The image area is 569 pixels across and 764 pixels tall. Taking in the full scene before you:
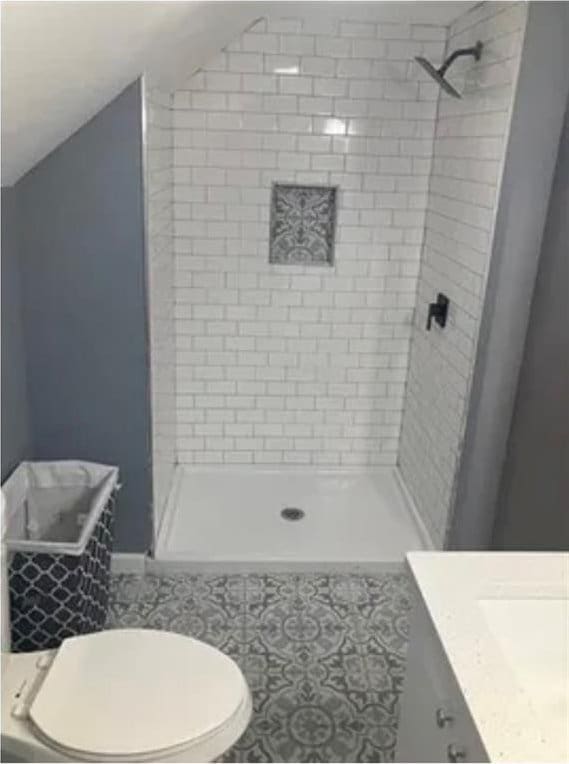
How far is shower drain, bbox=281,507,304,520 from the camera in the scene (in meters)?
2.78

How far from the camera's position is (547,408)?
74.8 inches

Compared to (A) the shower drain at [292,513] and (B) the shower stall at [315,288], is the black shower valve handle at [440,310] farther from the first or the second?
(A) the shower drain at [292,513]

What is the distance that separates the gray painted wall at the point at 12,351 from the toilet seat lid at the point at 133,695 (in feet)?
2.51

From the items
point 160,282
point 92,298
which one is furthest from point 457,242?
point 92,298

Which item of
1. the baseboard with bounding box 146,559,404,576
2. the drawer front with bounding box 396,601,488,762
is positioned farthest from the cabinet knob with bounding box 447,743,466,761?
the baseboard with bounding box 146,559,404,576

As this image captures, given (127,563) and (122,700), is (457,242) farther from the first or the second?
(122,700)

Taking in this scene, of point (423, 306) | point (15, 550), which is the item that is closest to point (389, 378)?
point (423, 306)

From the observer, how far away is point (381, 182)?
276 centimetres

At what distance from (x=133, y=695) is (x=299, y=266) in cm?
197

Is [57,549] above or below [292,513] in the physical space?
above

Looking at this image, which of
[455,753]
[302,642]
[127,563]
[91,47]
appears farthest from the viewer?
[127,563]

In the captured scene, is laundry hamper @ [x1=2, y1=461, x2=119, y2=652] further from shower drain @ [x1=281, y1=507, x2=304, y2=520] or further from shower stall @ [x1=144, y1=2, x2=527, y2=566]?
shower drain @ [x1=281, y1=507, x2=304, y2=520]

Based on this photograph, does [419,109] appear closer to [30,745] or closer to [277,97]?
[277,97]

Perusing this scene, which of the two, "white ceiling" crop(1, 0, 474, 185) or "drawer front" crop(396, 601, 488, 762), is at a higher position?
"white ceiling" crop(1, 0, 474, 185)
